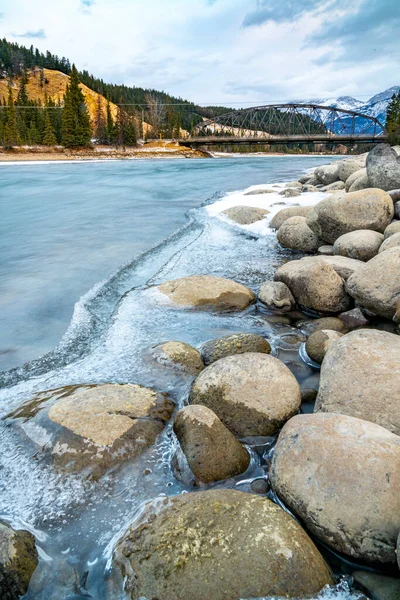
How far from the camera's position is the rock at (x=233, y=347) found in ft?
15.2

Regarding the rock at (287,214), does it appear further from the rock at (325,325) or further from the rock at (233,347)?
the rock at (233,347)

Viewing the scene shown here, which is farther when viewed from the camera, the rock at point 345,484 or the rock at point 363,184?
the rock at point 363,184

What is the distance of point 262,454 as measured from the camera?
3346 millimetres

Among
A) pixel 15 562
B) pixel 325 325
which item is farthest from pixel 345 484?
pixel 325 325

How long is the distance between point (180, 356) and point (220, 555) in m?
2.56

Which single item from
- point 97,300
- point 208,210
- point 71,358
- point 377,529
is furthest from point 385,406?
point 208,210

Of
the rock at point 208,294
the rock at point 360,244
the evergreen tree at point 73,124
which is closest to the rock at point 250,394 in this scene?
the rock at point 208,294

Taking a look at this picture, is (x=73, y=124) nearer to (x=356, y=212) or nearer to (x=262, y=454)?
(x=356, y=212)

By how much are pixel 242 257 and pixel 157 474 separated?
6492 millimetres

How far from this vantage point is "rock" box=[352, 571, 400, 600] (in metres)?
2.24

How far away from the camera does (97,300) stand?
6727mm

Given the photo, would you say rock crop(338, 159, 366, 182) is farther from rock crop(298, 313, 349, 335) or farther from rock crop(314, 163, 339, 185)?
rock crop(298, 313, 349, 335)

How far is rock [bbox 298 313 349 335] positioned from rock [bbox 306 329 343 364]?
417 millimetres

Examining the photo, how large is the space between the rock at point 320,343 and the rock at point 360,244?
2.61m
